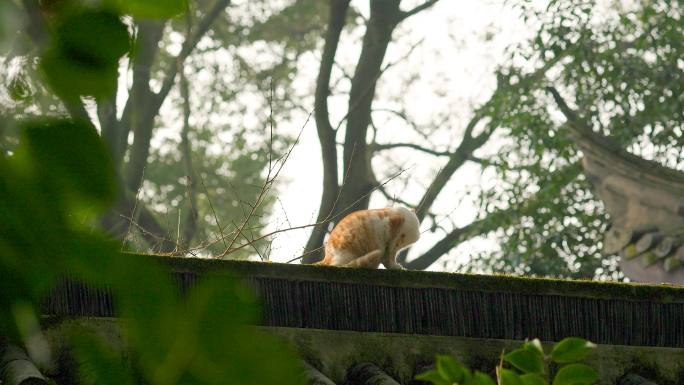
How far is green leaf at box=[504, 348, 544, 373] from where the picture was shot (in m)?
0.81

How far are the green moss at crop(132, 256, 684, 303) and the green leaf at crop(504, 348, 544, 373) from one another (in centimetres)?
183

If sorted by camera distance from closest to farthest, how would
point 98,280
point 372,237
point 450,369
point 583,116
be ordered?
1. point 98,280
2. point 450,369
3. point 372,237
4. point 583,116

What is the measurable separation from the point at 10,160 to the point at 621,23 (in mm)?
9601

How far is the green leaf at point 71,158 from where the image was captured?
0.41 meters

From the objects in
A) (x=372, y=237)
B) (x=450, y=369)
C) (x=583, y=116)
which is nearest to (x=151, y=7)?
(x=450, y=369)

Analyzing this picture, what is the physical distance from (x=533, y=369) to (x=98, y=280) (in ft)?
1.57

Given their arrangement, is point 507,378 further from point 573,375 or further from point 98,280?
point 98,280

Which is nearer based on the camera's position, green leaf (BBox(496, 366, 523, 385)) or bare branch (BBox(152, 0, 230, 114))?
green leaf (BBox(496, 366, 523, 385))

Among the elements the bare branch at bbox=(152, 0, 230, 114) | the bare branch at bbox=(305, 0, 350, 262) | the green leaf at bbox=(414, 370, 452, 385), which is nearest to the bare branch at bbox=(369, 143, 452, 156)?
the bare branch at bbox=(305, 0, 350, 262)

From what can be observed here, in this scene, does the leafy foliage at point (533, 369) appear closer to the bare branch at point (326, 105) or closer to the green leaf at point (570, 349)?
the green leaf at point (570, 349)

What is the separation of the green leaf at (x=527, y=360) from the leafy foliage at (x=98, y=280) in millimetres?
413

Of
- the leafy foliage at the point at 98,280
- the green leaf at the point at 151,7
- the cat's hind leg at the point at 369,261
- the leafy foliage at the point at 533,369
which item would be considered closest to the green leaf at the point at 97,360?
the leafy foliage at the point at 98,280

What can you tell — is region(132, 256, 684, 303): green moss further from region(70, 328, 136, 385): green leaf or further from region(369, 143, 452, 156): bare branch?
region(369, 143, 452, 156): bare branch

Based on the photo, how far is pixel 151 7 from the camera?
0.43 metres
